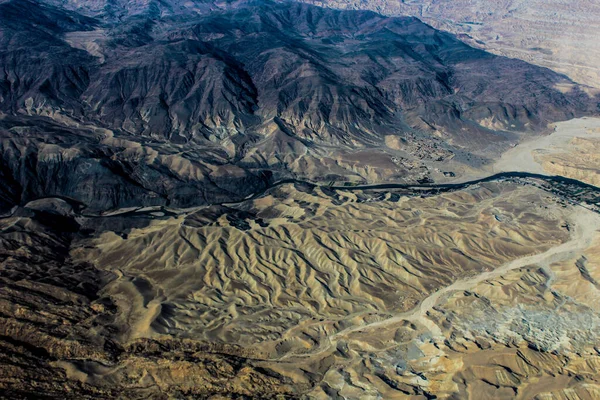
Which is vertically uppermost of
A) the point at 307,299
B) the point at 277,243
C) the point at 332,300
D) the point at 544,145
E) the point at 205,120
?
the point at 544,145

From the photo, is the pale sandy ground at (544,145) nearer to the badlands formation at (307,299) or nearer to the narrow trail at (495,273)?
the narrow trail at (495,273)

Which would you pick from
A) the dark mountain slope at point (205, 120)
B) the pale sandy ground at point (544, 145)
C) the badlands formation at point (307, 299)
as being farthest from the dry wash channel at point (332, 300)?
the pale sandy ground at point (544, 145)

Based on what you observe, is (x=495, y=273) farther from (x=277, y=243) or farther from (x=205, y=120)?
(x=205, y=120)

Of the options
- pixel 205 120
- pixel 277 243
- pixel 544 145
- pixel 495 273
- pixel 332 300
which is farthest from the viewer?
pixel 544 145

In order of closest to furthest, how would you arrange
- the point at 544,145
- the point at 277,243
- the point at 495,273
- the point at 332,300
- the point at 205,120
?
the point at 332,300 < the point at 495,273 < the point at 277,243 < the point at 205,120 < the point at 544,145

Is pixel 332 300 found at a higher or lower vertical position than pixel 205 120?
lower

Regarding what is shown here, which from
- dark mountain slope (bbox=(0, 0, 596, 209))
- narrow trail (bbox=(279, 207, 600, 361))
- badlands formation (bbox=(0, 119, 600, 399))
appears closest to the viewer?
badlands formation (bbox=(0, 119, 600, 399))

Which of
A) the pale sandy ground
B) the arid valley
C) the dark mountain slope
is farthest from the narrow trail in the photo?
the dark mountain slope

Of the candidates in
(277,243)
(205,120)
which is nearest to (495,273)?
(277,243)

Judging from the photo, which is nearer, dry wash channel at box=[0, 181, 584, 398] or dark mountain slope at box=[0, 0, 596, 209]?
dry wash channel at box=[0, 181, 584, 398]

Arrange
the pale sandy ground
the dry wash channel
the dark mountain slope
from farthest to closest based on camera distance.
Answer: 1. the pale sandy ground
2. the dark mountain slope
3. the dry wash channel

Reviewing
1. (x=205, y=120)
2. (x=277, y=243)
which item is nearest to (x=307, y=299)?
(x=277, y=243)

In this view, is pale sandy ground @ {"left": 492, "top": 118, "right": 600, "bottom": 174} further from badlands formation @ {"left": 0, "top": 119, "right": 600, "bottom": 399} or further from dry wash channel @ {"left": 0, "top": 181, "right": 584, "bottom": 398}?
badlands formation @ {"left": 0, "top": 119, "right": 600, "bottom": 399}

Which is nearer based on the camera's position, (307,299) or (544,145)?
(307,299)
